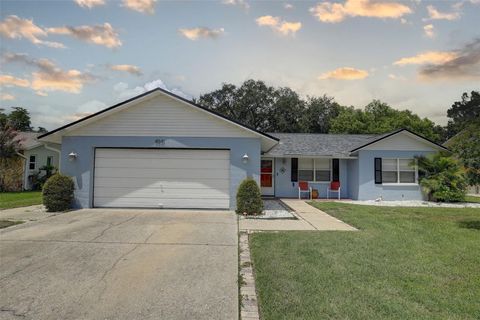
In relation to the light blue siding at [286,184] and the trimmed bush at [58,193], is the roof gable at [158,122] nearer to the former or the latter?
the trimmed bush at [58,193]

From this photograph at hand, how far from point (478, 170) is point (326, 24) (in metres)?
7.53

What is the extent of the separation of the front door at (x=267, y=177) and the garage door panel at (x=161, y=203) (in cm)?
608

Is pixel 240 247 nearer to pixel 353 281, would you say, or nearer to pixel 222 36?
pixel 353 281

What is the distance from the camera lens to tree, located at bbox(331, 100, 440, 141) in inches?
1435

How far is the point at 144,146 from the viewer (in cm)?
1170

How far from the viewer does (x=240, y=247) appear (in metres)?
6.45

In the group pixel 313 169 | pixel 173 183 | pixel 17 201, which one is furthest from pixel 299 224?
pixel 17 201

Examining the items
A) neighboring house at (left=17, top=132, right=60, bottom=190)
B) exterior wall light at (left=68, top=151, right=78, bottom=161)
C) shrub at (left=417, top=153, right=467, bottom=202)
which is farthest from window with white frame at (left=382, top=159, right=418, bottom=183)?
neighboring house at (left=17, top=132, right=60, bottom=190)

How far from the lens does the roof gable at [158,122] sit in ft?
38.2

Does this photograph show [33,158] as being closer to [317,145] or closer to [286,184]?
[286,184]

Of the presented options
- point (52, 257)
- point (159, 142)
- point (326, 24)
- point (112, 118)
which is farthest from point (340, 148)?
point (52, 257)

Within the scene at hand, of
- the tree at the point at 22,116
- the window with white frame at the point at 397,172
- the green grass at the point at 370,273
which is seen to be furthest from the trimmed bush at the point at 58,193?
the tree at the point at 22,116

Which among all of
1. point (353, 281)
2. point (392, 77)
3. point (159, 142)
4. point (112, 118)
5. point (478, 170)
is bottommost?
point (353, 281)

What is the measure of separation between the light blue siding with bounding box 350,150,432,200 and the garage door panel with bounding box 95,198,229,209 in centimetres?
834
